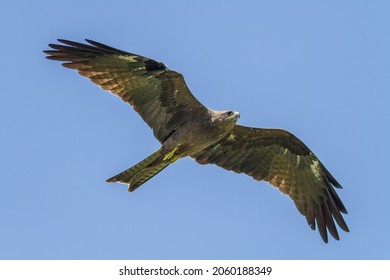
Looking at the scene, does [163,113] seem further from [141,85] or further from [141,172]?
[141,172]

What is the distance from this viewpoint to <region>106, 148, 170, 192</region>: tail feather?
15.6 m

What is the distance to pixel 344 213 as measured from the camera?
1739 cm

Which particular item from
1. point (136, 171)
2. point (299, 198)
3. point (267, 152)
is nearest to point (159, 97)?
point (136, 171)

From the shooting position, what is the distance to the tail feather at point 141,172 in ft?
51.2

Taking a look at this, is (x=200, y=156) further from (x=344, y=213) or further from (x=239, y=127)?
(x=344, y=213)

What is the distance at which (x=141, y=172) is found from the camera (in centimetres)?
1566

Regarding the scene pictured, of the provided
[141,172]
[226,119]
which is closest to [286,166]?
[226,119]

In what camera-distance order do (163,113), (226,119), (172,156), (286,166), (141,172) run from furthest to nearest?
(286,166)
(163,113)
(172,156)
(141,172)
(226,119)

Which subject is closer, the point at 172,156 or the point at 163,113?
the point at 172,156

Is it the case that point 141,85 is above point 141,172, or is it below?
above

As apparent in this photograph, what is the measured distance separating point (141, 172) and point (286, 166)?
140 inches

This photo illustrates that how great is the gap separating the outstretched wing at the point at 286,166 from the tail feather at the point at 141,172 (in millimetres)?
1385

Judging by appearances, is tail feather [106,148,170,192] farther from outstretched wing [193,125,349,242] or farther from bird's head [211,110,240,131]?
outstretched wing [193,125,349,242]

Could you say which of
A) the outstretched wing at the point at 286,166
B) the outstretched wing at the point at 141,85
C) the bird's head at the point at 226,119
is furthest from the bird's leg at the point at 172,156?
the outstretched wing at the point at 286,166
